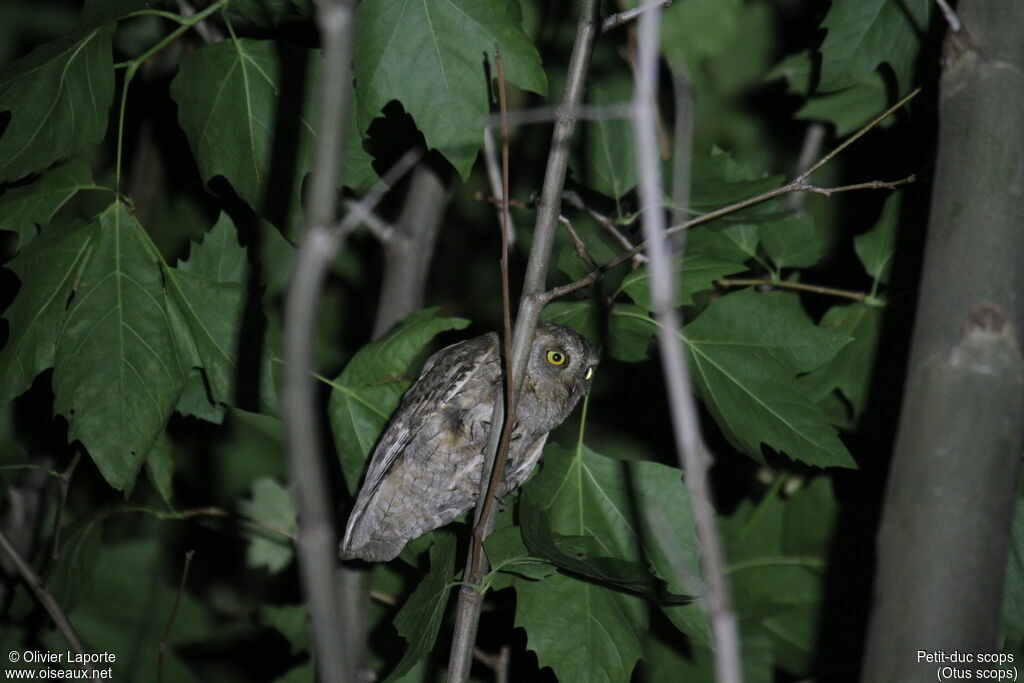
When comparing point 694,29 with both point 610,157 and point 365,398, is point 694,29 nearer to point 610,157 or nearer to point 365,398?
point 610,157

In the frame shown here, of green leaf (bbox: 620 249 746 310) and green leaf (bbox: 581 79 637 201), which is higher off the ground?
green leaf (bbox: 581 79 637 201)

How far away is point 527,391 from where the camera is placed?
196 cm

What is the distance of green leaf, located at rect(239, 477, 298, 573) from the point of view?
2.72 m

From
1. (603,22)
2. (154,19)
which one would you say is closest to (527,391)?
(603,22)

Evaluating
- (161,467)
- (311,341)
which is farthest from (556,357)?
(311,341)

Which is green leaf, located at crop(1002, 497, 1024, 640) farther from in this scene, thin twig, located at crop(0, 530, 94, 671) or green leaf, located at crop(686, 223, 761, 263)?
thin twig, located at crop(0, 530, 94, 671)

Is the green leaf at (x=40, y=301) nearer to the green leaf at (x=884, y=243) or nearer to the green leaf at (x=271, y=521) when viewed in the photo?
the green leaf at (x=271, y=521)

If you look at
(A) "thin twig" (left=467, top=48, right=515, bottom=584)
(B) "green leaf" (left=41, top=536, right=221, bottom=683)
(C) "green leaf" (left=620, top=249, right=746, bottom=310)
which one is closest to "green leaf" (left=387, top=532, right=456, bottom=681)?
(A) "thin twig" (left=467, top=48, right=515, bottom=584)

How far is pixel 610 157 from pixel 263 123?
37.8 inches

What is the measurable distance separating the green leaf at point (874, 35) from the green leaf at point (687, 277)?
618 mm

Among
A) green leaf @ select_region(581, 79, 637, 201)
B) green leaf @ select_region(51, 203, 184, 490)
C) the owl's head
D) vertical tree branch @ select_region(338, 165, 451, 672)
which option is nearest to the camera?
green leaf @ select_region(51, 203, 184, 490)

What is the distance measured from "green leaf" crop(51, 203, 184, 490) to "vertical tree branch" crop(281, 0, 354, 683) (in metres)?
1.05

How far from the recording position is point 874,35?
6.13 ft

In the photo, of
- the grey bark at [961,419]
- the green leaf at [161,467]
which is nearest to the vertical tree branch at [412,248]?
the green leaf at [161,467]
